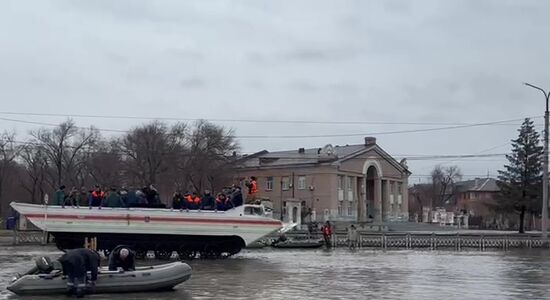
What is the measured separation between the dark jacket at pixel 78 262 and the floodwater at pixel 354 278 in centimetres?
83

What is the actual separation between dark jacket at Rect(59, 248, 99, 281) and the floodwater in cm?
83

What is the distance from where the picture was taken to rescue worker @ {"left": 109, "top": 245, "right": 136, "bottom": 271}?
21.4 metres

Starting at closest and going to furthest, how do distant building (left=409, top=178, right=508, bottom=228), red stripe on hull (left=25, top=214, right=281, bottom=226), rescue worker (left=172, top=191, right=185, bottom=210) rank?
red stripe on hull (left=25, top=214, right=281, bottom=226) → rescue worker (left=172, top=191, right=185, bottom=210) → distant building (left=409, top=178, right=508, bottom=228)

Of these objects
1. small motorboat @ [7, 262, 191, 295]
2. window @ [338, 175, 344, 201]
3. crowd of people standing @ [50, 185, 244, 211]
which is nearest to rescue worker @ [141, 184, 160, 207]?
crowd of people standing @ [50, 185, 244, 211]

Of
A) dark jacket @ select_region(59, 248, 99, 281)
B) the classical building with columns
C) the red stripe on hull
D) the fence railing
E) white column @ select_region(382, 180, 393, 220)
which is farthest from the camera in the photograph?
white column @ select_region(382, 180, 393, 220)

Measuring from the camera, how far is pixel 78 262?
19891 millimetres

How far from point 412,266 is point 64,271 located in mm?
17142

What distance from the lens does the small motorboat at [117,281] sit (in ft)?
66.8

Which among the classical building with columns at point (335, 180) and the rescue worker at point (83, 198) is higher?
the classical building with columns at point (335, 180)

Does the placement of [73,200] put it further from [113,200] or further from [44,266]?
[44,266]

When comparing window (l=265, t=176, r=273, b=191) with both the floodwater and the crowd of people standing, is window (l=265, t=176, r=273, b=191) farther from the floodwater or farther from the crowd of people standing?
the floodwater

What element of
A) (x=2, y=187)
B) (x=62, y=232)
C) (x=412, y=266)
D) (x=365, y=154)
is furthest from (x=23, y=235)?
(x=365, y=154)

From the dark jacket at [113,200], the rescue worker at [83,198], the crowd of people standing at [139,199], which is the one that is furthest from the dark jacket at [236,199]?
the rescue worker at [83,198]

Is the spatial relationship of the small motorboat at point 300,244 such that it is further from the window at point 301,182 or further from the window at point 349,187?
the window at point 349,187
